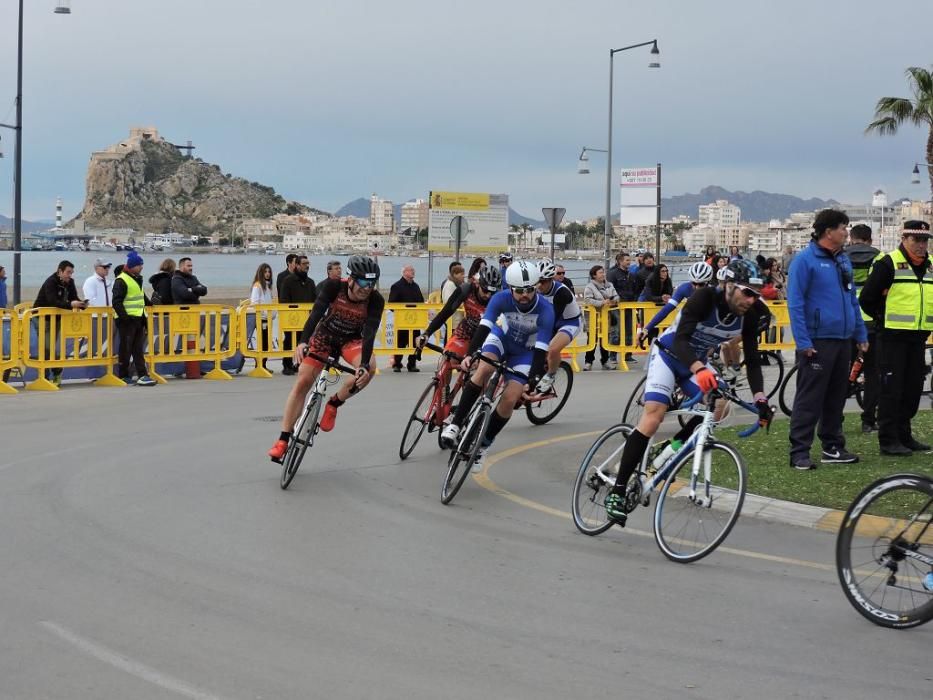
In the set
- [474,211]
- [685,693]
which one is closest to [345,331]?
[685,693]

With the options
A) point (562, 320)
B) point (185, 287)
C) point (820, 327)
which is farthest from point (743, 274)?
point (185, 287)

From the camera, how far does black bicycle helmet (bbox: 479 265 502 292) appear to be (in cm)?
1331

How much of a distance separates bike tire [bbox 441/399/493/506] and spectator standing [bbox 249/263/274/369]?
11968mm

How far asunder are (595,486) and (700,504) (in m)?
0.98

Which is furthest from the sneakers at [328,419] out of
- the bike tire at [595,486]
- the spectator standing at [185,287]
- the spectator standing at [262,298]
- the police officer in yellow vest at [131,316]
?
the spectator standing at [262,298]

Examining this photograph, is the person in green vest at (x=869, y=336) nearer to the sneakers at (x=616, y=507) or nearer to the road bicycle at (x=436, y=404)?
the road bicycle at (x=436, y=404)

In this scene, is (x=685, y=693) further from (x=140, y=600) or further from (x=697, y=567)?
(x=140, y=600)

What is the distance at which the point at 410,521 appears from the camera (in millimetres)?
9242

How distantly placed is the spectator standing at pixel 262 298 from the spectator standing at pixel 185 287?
1.05 metres

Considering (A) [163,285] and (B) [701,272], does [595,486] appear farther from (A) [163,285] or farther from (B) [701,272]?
(A) [163,285]

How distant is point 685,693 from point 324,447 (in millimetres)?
7981

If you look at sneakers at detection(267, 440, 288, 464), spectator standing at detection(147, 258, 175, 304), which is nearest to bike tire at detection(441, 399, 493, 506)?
sneakers at detection(267, 440, 288, 464)

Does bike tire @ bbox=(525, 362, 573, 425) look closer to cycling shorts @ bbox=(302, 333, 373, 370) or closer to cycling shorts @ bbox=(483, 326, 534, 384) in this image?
cycling shorts @ bbox=(483, 326, 534, 384)

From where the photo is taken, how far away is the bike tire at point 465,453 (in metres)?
9.84
